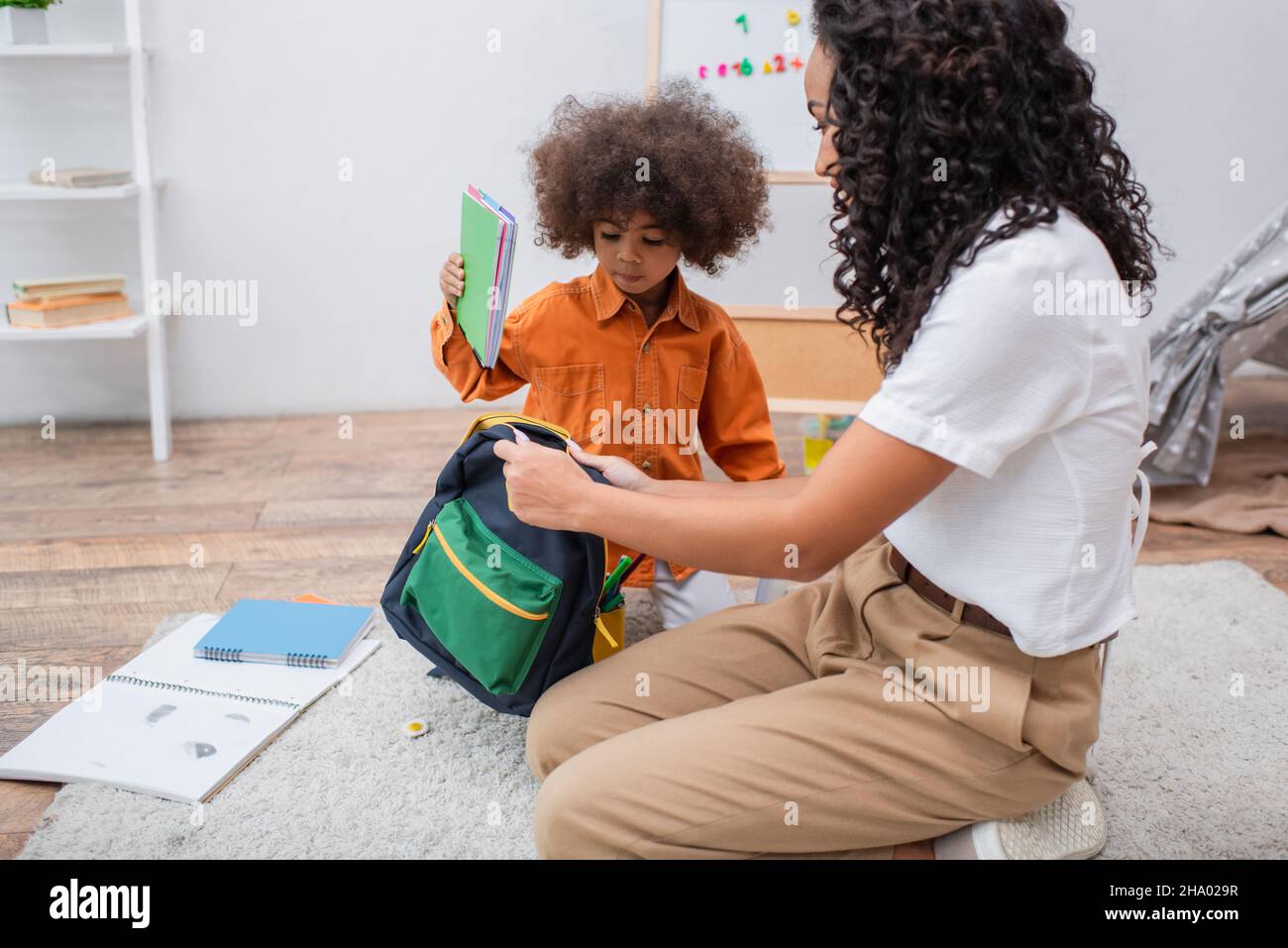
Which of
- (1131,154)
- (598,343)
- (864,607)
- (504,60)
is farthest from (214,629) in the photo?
(1131,154)

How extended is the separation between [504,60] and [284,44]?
517mm

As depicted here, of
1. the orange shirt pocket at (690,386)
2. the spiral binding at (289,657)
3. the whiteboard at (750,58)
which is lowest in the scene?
the spiral binding at (289,657)

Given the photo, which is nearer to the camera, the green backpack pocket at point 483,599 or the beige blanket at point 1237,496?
the green backpack pocket at point 483,599

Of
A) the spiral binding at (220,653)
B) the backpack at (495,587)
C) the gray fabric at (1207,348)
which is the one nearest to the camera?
the backpack at (495,587)

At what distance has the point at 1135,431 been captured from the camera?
1000mm

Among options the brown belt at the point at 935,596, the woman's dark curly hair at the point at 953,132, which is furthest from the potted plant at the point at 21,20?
the brown belt at the point at 935,596

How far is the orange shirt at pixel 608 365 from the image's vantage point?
1610mm

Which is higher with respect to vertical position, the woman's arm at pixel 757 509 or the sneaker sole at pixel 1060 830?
the woman's arm at pixel 757 509

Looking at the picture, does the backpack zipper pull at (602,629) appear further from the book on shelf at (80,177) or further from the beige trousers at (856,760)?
the book on shelf at (80,177)

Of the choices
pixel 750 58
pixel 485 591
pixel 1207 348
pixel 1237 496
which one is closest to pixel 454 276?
pixel 485 591

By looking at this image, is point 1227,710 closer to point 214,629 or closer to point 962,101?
point 962,101

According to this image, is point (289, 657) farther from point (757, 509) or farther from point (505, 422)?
point (757, 509)

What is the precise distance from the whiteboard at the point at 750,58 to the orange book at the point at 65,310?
1.29 meters
